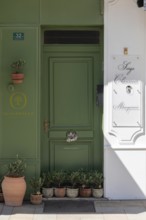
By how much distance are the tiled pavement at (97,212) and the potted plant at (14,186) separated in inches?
4.6

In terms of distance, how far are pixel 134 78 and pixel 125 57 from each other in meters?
0.38

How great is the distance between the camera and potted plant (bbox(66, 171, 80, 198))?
7.49 meters

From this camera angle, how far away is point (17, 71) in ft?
24.3

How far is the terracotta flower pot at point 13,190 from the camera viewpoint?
7039 millimetres

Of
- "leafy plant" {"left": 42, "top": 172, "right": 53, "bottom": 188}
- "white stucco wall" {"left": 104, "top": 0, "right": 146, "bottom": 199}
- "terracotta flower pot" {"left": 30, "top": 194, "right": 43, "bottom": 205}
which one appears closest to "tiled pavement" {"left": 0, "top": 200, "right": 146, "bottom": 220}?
"terracotta flower pot" {"left": 30, "top": 194, "right": 43, "bottom": 205}

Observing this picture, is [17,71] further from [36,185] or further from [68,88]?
[36,185]

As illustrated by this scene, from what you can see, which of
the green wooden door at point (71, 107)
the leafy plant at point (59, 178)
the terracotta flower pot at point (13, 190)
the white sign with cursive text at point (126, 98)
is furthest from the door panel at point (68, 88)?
the terracotta flower pot at point (13, 190)

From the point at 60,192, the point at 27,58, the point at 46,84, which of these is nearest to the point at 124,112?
the point at 46,84

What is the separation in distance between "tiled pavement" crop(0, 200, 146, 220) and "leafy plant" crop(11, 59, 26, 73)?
2168mm

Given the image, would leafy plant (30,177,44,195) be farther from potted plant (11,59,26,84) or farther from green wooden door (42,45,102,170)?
potted plant (11,59,26,84)

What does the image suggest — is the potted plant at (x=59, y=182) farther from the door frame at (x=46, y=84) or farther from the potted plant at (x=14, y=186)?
the potted plant at (x=14, y=186)

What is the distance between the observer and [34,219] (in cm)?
652

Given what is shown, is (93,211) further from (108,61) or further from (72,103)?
(108,61)

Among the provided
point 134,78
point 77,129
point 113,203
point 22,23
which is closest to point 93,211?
point 113,203
